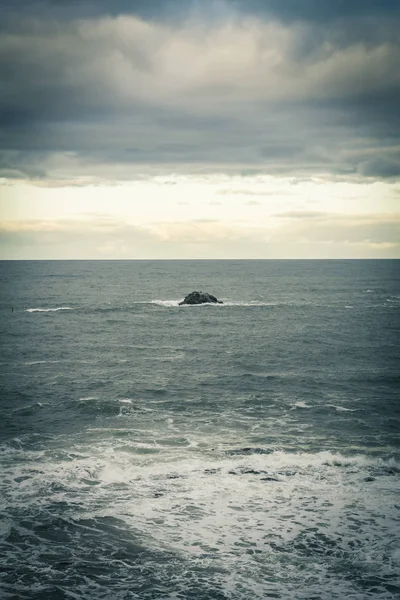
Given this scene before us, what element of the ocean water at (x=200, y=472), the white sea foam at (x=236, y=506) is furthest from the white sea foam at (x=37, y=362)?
the white sea foam at (x=236, y=506)

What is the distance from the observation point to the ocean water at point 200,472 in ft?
65.3

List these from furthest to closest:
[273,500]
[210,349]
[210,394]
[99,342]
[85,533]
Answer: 1. [99,342]
2. [210,349]
3. [210,394]
4. [273,500]
5. [85,533]

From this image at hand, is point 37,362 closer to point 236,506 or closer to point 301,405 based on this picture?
point 301,405

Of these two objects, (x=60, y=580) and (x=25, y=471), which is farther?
(x=25, y=471)

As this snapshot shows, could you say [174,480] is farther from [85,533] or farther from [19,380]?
[19,380]

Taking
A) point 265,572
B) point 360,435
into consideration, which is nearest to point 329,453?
point 360,435

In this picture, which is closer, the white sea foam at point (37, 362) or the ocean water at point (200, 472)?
the ocean water at point (200, 472)

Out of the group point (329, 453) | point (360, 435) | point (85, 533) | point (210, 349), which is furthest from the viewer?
point (210, 349)

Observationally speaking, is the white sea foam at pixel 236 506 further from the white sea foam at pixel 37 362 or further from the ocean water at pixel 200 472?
the white sea foam at pixel 37 362

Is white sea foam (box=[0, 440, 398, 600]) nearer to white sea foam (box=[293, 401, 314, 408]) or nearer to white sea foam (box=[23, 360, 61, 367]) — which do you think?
white sea foam (box=[293, 401, 314, 408])

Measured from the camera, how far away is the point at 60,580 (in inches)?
763

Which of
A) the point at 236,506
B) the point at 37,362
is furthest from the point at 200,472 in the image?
the point at 37,362

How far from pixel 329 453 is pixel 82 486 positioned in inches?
601

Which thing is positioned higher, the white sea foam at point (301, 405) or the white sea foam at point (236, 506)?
the white sea foam at point (301, 405)
